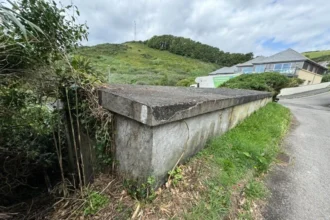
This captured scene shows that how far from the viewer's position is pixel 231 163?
8.62 ft

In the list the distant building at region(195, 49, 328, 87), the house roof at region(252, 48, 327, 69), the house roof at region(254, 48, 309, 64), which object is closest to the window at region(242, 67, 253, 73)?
the distant building at region(195, 49, 328, 87)

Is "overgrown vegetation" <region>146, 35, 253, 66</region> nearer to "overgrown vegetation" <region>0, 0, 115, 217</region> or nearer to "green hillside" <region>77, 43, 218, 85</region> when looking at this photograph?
"green hillside" <region>77, 43, 218, 85</region>

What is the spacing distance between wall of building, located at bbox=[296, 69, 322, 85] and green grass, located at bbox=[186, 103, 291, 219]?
3705 centimetres

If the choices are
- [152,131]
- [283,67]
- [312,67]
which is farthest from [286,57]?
[152,131]

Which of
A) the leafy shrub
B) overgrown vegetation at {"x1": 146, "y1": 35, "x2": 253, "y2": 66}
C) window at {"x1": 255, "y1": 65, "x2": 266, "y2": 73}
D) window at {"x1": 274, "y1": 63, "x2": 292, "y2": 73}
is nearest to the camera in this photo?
the leafy shrub

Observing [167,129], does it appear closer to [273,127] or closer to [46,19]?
[46,19]

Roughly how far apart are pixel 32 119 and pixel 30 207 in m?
1.16

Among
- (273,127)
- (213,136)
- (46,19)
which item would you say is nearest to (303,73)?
(273,127)

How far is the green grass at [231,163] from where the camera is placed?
1.88 m

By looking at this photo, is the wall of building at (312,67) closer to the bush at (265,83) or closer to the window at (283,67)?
the window at (283,67)

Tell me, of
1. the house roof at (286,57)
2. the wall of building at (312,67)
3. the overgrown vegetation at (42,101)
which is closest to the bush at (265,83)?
A: the overgrown vegetation at (42,101)

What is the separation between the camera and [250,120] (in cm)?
476

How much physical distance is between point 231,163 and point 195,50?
76060mm

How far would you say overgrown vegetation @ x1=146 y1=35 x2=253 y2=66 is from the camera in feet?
225
